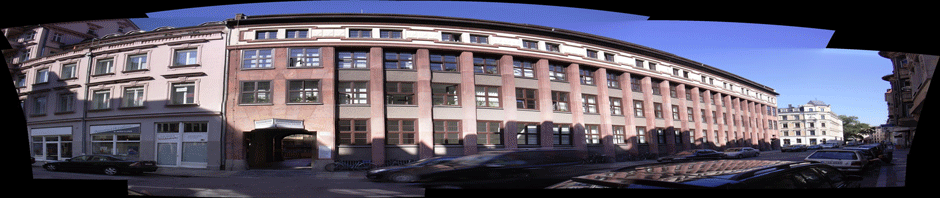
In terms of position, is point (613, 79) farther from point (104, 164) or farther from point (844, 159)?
point (104, 164)

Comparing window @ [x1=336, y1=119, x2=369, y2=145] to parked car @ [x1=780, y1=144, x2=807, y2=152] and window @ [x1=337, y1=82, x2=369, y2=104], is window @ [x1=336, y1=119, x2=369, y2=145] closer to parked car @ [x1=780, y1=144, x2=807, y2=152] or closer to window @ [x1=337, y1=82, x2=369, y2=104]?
window @ [x1=337, y1=82, x2=369, y2=104]

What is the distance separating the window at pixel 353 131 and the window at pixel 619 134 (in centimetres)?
1605

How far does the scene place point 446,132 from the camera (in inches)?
762

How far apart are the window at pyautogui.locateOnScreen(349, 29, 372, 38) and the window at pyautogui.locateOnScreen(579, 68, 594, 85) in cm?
1278

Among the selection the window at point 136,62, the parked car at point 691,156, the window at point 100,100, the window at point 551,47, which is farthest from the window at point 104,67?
the parked car at point 691,156

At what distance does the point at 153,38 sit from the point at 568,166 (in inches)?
448

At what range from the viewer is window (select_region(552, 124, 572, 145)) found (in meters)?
21.8

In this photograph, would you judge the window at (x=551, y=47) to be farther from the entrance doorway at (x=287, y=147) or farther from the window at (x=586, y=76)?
the entrance doorway at (x=287, y=147)

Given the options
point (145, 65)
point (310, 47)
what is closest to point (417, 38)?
point (310, 47)

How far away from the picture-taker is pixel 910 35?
12.3 ft

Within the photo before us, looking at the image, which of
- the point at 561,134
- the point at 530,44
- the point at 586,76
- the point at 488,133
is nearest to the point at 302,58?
the point at 488,133

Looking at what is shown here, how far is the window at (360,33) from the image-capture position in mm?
18359

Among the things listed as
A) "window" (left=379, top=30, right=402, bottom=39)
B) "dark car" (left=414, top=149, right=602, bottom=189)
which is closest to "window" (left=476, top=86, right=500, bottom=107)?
"window" (left=379, top=30, right=402, bottom=39)

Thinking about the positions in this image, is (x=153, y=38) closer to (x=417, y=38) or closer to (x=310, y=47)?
(x=310, y=47)
